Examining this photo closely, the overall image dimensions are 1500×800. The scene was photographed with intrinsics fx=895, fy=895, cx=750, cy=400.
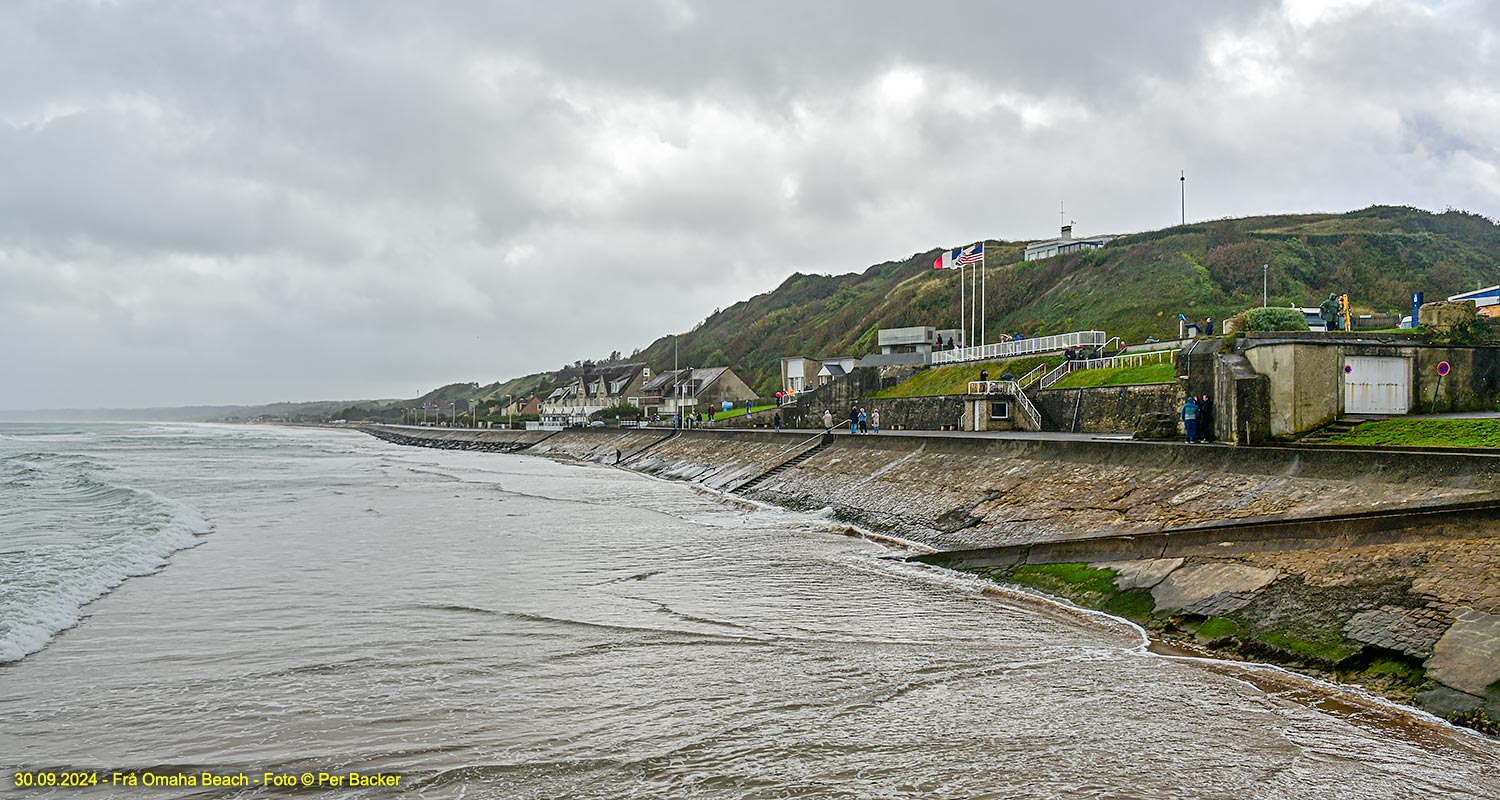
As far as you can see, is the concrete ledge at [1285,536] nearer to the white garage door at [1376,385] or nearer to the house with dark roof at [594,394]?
the white garage door at [1376,385]

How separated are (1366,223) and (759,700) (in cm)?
10682

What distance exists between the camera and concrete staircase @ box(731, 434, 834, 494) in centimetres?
3420

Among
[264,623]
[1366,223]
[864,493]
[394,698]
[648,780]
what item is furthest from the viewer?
[1366,223]

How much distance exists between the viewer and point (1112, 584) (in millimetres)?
12898

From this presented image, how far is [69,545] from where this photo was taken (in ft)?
60.0

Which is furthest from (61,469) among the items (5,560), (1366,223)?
(1366,223)

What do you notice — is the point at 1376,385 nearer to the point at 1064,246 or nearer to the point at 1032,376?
the point at 1032,376

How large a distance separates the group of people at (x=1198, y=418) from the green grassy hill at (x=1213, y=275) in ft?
144

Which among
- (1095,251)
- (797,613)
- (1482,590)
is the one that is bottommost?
(797,613)

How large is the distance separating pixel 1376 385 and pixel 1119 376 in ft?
54.6

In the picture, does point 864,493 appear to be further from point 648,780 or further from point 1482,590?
point 648,780

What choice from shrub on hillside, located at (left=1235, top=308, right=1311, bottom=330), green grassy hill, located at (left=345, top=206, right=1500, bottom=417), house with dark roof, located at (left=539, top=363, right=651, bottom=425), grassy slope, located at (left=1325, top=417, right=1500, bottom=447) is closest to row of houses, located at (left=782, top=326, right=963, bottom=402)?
green grassy hill, located at (left=345, top=206, right=1500, bottom=417)

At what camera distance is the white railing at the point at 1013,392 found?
33.9 metres

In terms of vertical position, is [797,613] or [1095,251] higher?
[1095,251]
